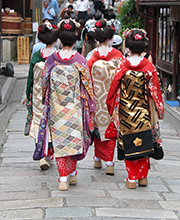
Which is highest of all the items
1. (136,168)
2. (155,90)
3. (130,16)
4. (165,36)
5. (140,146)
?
(130,16)

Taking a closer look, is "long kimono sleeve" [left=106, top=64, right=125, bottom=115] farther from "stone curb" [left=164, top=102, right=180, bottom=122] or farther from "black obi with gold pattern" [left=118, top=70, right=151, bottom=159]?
"stone curb" [left=164, top=102, right=180, bottom=122]

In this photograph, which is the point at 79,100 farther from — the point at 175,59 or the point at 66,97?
the point at 175,59

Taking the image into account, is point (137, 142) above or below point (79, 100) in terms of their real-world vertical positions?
below

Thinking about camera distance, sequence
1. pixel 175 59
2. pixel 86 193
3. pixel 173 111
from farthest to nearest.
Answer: pixel 175 59 → pixel 173 111 → pixel 86 193

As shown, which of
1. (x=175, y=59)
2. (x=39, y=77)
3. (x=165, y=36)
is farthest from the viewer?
(x=165, y=36)

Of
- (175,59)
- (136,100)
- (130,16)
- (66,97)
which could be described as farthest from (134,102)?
(130,16)

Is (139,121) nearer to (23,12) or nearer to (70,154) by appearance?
(70,154)

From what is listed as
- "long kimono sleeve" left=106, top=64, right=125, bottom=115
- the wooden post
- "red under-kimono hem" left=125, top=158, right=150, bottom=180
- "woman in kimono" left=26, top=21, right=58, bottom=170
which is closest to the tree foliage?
the wooden post

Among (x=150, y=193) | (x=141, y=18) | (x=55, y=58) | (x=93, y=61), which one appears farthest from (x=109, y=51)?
(x=141, y=18)

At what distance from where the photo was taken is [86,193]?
4.75 metres

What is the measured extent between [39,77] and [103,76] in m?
0.81

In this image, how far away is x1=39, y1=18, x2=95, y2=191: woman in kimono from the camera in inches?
187

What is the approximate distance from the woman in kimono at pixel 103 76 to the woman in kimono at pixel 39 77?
1.85 feet

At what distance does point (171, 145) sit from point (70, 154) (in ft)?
9.62
